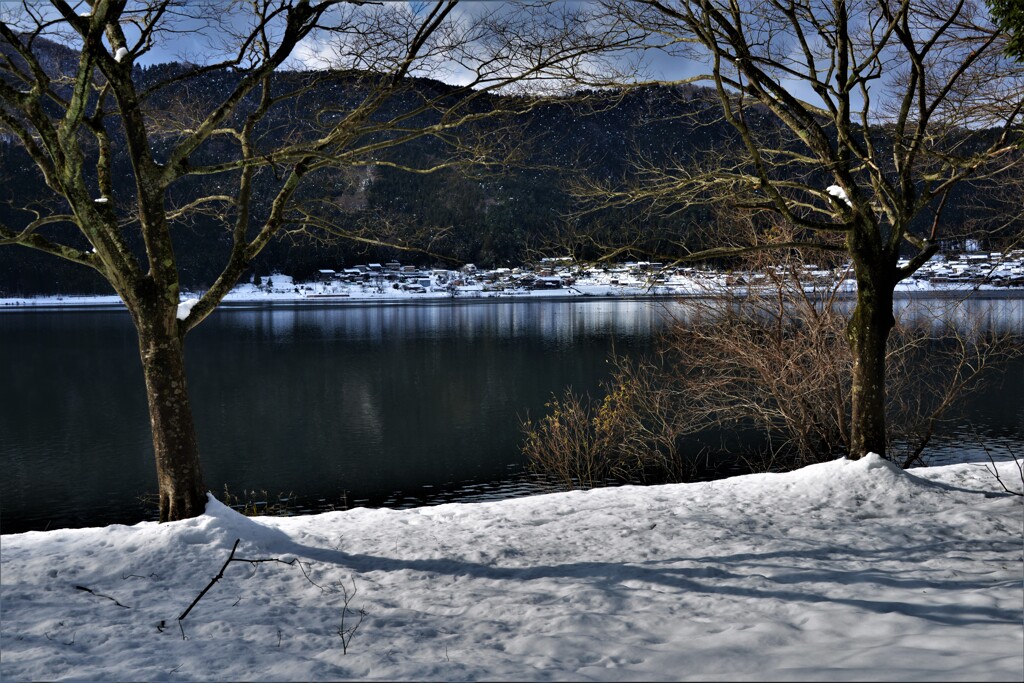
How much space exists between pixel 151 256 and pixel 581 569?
19.0 ft

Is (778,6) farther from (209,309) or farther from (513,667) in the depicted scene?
(513,667)

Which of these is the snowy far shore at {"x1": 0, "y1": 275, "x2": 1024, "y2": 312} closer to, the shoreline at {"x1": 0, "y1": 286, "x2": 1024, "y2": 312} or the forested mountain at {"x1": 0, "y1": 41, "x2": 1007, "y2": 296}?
the shoreline at {"x1": 0, "y1": 286, "x2": 1024, "y2": 312}

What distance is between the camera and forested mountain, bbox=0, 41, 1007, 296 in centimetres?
1066

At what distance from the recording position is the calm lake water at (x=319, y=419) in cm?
2127

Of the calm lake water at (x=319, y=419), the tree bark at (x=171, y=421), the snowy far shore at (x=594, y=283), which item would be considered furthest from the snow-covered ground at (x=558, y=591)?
the calm lake water at (x=319, y=419)

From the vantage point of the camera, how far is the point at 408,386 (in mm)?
40594

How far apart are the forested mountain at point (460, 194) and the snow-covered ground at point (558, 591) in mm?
3933

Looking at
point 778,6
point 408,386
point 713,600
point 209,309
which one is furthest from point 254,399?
point 713,600

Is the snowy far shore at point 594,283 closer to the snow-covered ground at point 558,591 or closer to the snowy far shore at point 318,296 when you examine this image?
the snowy far shore at point 318,296

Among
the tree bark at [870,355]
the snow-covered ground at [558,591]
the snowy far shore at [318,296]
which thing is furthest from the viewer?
the snowy far shore at [318,296]

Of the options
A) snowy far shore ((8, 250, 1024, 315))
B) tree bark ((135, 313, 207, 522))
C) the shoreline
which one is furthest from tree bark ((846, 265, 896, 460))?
the shoreline

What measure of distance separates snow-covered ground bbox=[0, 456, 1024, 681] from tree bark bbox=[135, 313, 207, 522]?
1.38 ft

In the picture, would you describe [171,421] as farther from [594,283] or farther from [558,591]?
[594,283]

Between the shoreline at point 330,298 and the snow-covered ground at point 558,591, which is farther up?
the snow-covered ground at point 558,591
